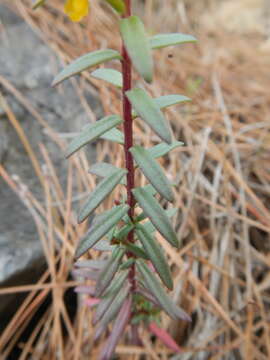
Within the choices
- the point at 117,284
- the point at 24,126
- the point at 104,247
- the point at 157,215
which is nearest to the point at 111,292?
the point at 117,284

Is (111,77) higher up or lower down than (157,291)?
higher up

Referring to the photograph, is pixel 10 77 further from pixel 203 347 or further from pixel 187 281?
pixel 203 347

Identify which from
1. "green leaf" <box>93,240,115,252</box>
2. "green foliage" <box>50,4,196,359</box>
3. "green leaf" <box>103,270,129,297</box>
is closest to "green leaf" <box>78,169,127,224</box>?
"green foliage" <box>50,4,196,359</box>

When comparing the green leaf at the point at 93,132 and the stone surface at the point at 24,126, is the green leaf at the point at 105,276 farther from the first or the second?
the stone surface at the point at 24,126

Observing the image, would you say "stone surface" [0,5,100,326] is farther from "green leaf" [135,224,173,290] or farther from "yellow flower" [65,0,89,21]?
"yellow flower" [65,0,89,21]

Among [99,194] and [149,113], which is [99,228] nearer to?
[99,194]

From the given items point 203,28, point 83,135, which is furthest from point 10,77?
point 203,28

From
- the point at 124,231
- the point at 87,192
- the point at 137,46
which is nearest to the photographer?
the point at 137,46
